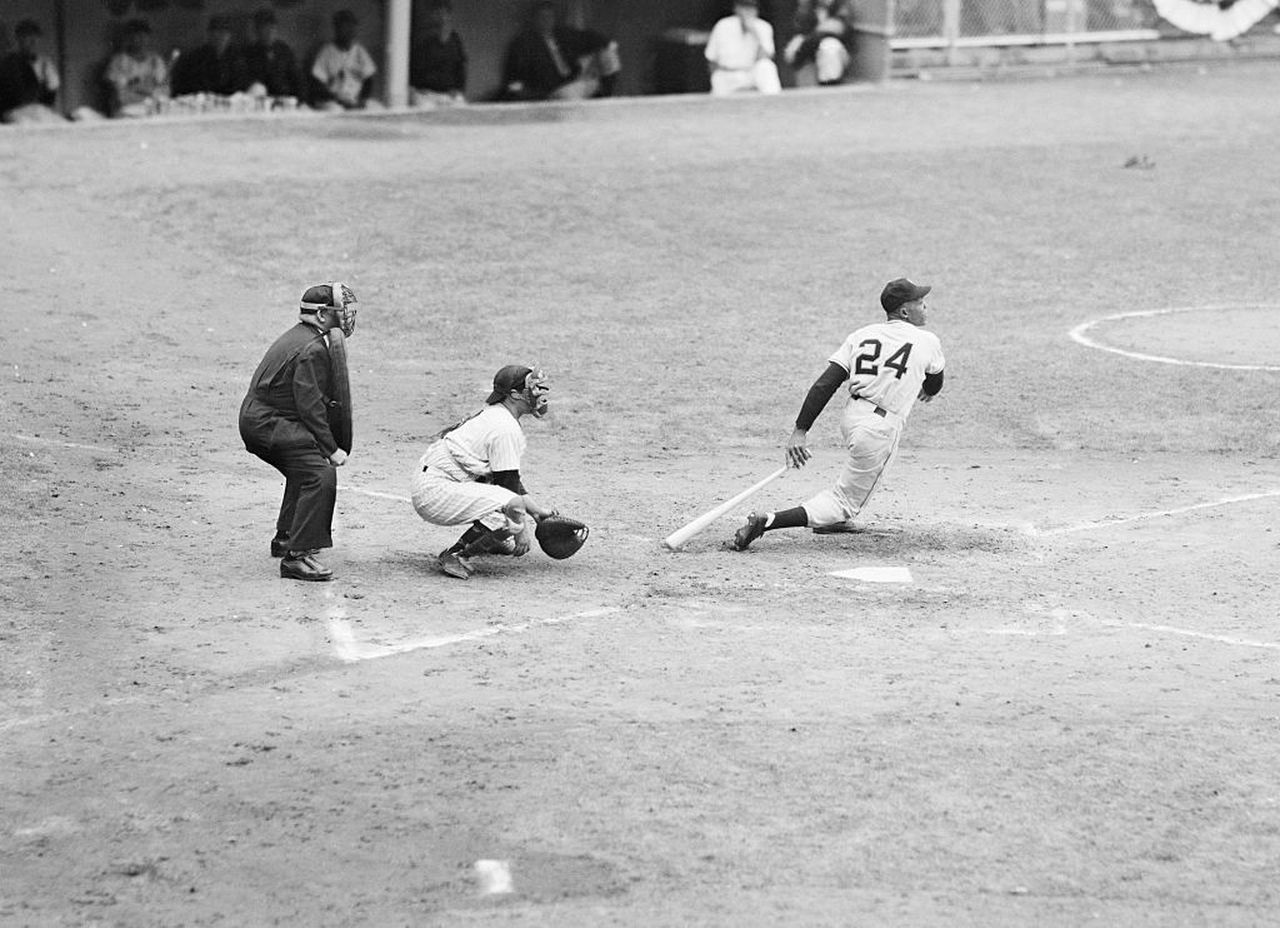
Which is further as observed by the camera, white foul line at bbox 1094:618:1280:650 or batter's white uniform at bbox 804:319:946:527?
batter's white uniform at bbox 804:319:946:527

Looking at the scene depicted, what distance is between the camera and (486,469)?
10258mm

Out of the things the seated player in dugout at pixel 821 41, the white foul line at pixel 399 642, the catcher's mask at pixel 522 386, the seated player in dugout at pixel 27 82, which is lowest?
the white foul line at pixel 399 642

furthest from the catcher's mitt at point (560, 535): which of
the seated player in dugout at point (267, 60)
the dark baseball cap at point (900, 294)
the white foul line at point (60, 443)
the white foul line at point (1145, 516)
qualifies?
the seated player in dugout at point (267, 60)

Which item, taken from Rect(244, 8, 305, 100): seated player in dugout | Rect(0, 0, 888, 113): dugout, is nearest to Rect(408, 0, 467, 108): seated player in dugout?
Rect(0, 0, 888, 113): dugout

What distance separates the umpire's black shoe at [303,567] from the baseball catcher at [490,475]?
587 millimetres

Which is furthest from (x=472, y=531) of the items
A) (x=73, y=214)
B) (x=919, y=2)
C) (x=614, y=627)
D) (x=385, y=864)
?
(x=919, y=2)

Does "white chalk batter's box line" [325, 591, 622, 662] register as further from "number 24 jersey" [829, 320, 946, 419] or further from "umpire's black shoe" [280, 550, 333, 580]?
"number 24 jersey" [829, 320, 946, 419]

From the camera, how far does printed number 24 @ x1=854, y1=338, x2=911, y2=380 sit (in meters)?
11.1

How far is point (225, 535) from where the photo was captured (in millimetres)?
11258

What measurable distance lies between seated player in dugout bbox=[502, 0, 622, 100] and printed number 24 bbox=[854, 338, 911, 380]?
1561cm

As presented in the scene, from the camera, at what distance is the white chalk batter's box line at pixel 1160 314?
16.0 m

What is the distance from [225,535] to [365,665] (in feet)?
8.60

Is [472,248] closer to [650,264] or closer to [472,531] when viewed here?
[650,264]

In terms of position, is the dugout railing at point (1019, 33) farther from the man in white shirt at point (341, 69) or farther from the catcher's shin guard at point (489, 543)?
the catcher's shin guard at point (489, 543)
